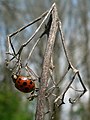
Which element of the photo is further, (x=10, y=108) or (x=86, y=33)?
(x=86, y=33)

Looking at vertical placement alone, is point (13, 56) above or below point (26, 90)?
above

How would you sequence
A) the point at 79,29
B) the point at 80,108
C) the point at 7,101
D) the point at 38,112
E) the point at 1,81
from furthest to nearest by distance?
the point at 80,108
the point at 79,29
the point at 1,81
the point at 7,101
the point at 38,112

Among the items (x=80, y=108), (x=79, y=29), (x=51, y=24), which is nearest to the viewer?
(x=51, y=24)

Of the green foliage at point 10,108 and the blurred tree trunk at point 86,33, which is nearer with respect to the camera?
the green foliage at point 10,108

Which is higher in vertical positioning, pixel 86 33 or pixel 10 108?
pixel 86 33

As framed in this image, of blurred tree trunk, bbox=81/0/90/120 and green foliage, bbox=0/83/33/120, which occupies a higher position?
blurred tree trunk, bbox=81/0/90/120

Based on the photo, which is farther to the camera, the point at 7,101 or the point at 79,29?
the point at 79,29

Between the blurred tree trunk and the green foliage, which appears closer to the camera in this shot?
the green foliage

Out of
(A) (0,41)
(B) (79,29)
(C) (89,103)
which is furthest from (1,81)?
(C) (89,103)

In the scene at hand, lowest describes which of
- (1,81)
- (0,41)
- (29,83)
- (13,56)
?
(29,83)

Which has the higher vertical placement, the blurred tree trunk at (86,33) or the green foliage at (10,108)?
the blurred tree trunk at (86,33)

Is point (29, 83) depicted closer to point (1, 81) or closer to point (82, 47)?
point (1, 81)
